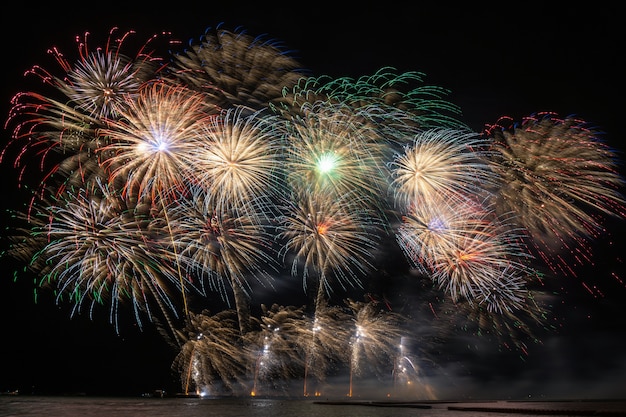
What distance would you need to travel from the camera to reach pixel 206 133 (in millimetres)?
22266

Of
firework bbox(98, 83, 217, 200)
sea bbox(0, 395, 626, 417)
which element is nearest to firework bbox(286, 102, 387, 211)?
firework bbox(98, 83, 217, 200)

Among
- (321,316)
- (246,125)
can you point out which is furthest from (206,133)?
(321,316)

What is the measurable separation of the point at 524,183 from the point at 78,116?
20565 mm

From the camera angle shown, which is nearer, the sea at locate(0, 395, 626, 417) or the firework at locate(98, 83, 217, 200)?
the firework at locate(98, 83, 217, 200)

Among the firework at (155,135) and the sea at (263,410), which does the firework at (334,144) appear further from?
the sea at (263,410)

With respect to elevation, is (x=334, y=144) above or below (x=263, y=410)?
above

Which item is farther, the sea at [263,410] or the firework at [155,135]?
the sea at [263,410]

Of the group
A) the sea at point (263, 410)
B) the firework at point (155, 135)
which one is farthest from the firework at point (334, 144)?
the sea at point (263, 410)

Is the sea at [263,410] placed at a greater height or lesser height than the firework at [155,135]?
lesser

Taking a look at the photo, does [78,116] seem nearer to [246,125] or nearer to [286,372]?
[246,125]

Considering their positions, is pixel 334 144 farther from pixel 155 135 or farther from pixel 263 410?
pixel 263 410

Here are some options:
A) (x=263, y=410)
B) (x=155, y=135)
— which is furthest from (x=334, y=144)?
(x=263, y=410)

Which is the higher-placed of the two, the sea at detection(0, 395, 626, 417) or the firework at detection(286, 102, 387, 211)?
the firework at detection(286, 102, 387, 211)

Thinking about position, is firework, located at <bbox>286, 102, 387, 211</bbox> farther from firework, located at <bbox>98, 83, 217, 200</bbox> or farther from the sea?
the sea
